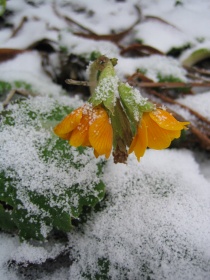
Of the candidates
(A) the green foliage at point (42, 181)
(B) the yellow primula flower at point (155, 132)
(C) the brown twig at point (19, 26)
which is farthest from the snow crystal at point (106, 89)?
(C) the brown twig at point (19, 26)

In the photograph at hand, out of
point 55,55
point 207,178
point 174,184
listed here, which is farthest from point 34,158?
point 55,55

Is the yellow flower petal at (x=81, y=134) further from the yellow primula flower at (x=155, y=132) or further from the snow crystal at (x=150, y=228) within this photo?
the snow crystal at (x=150, y=228)

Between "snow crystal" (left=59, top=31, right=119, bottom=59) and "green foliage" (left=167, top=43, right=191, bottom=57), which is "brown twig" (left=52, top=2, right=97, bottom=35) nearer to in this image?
"snow crystal" (left=59, top=31, right=119, bottom=59)

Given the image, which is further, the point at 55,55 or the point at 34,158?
the point at 55,55

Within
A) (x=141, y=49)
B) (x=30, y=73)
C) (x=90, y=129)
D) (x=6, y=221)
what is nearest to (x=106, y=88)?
(x=90, y=129)

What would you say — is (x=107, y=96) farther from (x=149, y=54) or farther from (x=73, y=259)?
(x=149, y=54)

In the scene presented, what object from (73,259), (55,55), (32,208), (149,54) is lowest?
(73,259)
